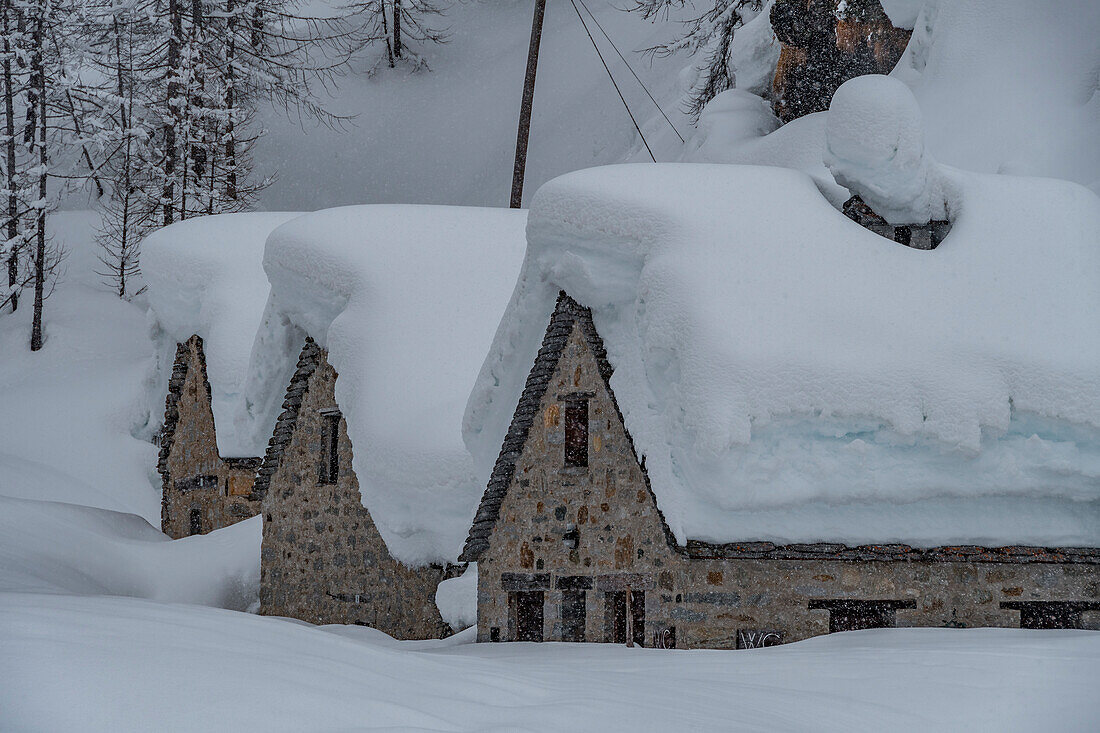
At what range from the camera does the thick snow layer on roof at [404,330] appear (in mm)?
12148

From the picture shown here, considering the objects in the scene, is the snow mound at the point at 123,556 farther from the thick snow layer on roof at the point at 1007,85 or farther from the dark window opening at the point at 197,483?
the thick snow layer on roof at the point at 1007,85

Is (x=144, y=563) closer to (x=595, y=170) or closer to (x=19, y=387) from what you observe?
(x=595, y=170)

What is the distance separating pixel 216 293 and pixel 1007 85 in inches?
538

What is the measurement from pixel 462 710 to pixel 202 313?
1639 cm

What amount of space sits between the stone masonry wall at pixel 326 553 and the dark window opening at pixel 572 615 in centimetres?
264

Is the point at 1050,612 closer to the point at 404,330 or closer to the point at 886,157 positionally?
the point at 886,157

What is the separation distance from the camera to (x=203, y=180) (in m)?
29.0

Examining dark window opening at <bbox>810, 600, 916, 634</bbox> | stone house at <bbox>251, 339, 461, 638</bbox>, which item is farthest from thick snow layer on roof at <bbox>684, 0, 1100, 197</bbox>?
dark window opening at <bbox>810, 600, 916, 634</bbox>

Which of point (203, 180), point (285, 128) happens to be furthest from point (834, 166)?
point (285, 128)

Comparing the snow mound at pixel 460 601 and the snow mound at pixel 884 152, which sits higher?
the snow mound at pixel 884 152

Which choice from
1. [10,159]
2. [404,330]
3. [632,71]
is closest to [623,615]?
[404,330]

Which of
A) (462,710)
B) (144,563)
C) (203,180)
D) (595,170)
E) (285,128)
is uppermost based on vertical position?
(285,128)

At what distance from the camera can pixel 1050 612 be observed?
9.30 m

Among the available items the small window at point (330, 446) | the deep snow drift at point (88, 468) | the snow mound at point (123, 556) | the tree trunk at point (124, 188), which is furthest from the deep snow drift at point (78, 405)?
the small window at point (330, 446)
